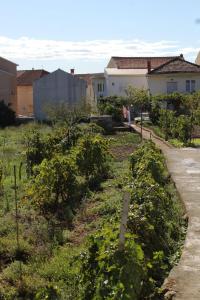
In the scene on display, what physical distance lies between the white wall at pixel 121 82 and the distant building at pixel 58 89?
678 cm

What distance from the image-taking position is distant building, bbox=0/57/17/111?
41375 mm

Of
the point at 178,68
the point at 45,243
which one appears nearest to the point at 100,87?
the point at 178,68

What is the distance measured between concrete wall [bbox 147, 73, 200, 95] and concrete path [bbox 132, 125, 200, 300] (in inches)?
984

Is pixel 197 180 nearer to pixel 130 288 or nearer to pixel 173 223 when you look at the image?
pixel 173 223

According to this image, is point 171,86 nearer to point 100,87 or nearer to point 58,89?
point 100,87

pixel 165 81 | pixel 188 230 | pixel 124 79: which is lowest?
pixel 188 230

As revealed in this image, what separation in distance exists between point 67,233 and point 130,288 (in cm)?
456

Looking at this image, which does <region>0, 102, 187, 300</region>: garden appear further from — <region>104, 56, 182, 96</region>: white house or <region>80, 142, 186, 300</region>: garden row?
<region>104, 56, 182, 96</region>: white house

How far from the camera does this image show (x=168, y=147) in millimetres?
21234

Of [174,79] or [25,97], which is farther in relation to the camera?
[25,97]

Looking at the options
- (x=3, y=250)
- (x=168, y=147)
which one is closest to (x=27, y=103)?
(x=168, y=147)

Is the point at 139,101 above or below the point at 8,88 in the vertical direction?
below

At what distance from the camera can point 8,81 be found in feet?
142

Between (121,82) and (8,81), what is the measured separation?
9764 mm
